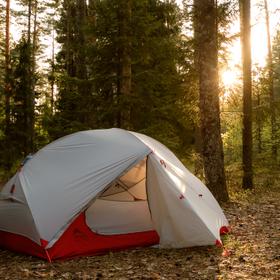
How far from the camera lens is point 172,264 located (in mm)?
5887

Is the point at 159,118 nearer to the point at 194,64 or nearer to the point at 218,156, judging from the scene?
the point at 194,64

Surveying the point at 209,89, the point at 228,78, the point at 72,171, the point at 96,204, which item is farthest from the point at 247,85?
the point at 72,171

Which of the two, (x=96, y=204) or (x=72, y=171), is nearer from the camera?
(x=72, y=171)

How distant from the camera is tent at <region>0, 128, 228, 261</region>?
625 cm

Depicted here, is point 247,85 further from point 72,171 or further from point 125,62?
point 72,171

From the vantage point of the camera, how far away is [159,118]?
12453 millimetres

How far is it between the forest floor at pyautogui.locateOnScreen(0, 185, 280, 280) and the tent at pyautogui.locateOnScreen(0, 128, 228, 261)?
226 mm

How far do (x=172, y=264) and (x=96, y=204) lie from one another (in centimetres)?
214

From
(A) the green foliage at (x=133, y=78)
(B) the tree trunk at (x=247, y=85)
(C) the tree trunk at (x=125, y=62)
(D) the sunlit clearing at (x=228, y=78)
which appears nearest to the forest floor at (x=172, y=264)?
(A) the green foliage at (x=133, y=78)

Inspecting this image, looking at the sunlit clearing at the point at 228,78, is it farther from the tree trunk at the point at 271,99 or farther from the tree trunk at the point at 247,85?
the tree trunk at the point at 271,99

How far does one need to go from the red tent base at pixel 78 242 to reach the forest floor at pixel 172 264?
0.14 metres

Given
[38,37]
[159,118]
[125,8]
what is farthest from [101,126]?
[38,37]

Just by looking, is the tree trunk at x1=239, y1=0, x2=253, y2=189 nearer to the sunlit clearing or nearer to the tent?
the sunlit clearing

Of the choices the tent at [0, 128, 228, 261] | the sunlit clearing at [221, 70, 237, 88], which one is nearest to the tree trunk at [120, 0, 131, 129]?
the sunlit clearing at [221, 70, 237, 88]
